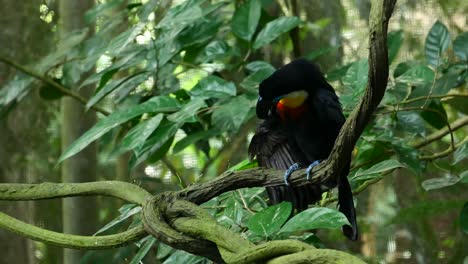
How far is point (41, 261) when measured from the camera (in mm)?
3047

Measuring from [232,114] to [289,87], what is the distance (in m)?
0.18

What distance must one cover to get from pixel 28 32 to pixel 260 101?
51.9 inches

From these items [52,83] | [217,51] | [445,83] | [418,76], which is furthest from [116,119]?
[445,83]

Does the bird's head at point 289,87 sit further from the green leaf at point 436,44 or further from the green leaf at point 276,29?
the green leaf at point 436,44

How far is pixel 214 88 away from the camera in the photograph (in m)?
2.15

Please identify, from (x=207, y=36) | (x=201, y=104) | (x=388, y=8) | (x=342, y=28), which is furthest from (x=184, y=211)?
(x=342, y=28)

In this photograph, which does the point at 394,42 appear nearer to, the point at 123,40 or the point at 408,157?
the point at 408,157

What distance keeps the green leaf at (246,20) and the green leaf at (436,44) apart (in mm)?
506

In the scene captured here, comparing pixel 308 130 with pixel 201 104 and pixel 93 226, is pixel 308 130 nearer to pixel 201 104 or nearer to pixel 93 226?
pixel 201 104

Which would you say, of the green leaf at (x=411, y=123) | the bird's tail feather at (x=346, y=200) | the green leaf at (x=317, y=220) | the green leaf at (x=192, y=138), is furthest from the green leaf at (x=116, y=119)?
the green leaf at (x=317, y=220)

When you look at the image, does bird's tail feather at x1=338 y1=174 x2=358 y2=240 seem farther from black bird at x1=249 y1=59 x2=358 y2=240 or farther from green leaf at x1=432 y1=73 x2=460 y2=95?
green leaf at x1=432 y1=73 x2=460 y2=95

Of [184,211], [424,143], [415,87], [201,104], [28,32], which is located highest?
[28,32]

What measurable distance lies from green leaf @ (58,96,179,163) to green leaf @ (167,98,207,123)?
0.05 meters

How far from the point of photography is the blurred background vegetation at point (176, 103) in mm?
1999
